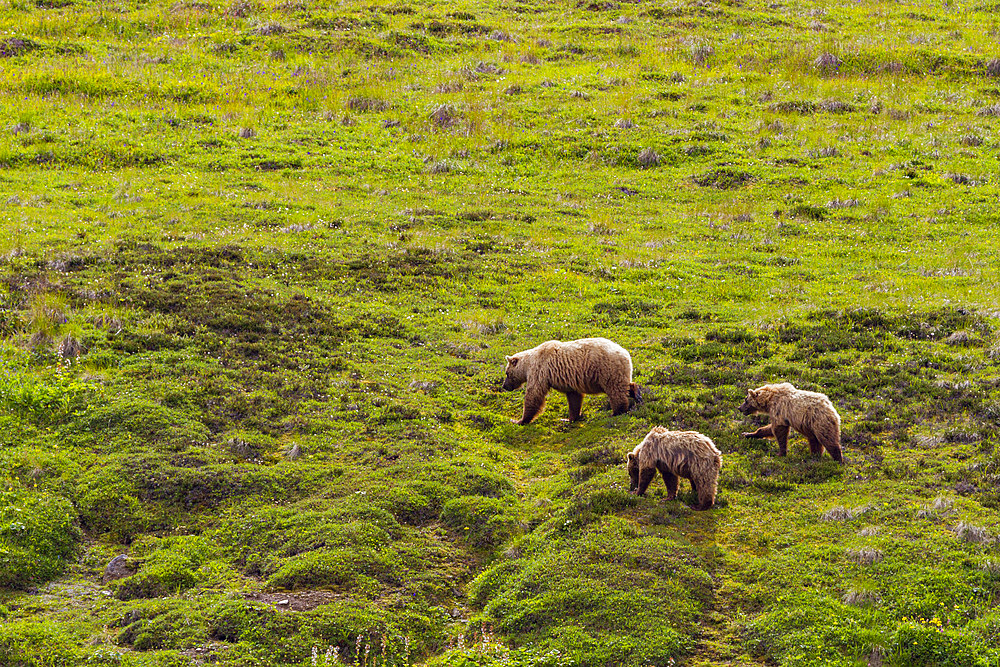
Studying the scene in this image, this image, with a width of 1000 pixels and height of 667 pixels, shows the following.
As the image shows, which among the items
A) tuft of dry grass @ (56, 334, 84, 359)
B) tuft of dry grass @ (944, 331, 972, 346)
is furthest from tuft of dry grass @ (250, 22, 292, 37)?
tuft of dry grass @ (944, 331, 972, 346)

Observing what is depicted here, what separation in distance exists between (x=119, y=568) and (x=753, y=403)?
995cm

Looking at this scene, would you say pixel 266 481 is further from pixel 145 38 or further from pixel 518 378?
pixel 145 38

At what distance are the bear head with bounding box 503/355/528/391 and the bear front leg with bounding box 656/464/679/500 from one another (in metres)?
4.56

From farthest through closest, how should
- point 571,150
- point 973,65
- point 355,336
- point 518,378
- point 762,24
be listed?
point 762,24 < point 973,65 < point 571,150 < point 355,336 < point 518,378

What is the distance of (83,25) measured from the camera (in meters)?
41.1

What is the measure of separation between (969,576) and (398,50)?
120 feet

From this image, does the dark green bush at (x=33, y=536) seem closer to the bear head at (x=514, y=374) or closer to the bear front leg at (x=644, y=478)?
the bear head at (x=514, y=374)

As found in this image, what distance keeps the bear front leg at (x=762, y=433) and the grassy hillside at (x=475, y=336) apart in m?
0.23

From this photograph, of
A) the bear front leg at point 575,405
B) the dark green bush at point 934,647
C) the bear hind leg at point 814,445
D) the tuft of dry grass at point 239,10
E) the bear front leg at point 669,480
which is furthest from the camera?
the tuft of dry grass at point 239,10

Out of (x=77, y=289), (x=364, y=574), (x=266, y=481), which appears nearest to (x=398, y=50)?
(x=77, y=289)

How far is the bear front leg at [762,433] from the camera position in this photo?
46.6ft

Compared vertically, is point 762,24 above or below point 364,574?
above

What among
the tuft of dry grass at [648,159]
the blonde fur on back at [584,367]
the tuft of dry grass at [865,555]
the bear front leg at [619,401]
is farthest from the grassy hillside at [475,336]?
the blonde fur on back at [584,367]

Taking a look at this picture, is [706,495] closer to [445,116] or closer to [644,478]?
[644,478]
